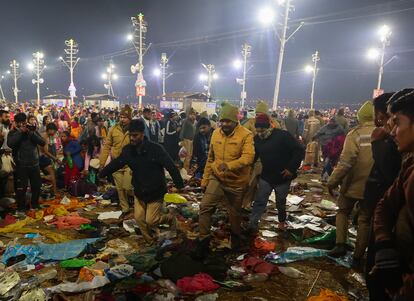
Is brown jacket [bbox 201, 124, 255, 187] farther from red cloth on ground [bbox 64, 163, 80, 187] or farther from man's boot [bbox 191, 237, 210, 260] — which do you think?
red cloth on ground [bbox 64, 163, 80, 187]

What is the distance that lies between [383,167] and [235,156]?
2.14 m

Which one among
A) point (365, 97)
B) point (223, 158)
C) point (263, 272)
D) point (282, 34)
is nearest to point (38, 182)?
point (223, 158)

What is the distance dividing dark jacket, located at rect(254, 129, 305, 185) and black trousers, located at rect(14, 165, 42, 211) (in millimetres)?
4796

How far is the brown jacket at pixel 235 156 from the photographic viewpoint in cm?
498

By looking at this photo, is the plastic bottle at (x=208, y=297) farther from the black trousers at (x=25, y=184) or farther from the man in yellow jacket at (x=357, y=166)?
the black trousers at (x=25, y=184)

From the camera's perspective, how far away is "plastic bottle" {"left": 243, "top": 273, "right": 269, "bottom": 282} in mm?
4398

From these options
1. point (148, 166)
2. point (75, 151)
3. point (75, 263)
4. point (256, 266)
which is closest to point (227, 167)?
point (148, 166)

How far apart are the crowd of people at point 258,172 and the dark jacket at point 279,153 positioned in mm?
17

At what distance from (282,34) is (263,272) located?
21.2 metres

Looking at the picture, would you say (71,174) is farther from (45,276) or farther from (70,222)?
(45,276)

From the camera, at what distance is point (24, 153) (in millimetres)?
→ 7000

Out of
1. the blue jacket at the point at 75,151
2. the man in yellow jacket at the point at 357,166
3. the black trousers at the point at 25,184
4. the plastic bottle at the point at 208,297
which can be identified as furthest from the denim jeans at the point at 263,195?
the blue jacket at the point at 75,151

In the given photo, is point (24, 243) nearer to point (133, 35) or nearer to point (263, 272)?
point (263, 272)

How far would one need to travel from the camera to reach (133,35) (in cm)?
3141
